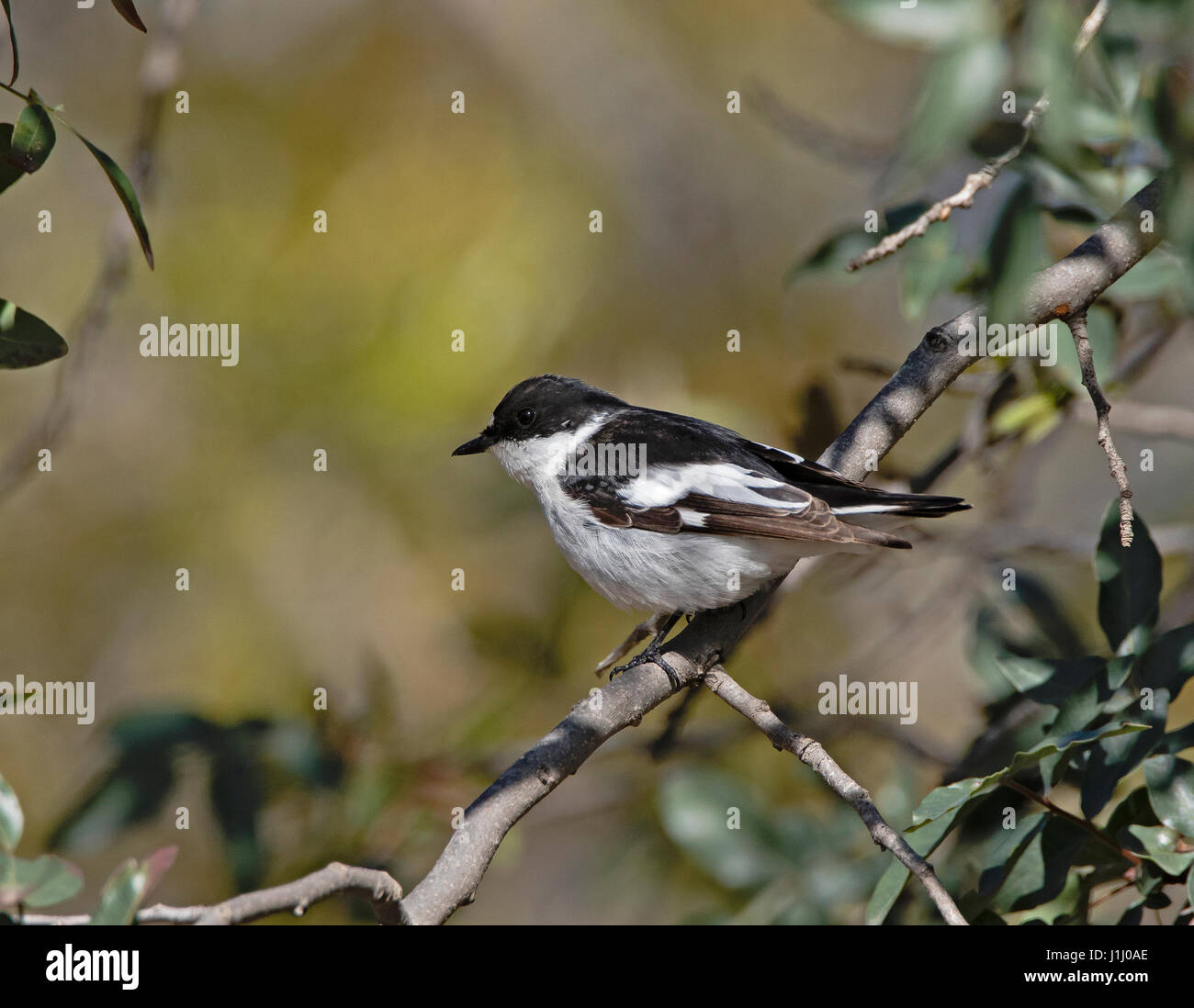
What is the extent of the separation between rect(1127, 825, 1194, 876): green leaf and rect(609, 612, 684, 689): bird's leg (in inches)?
44.8

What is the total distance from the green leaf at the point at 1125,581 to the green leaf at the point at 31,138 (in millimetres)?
2426

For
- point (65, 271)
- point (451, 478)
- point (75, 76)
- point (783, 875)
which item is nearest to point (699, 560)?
point (783, 875)

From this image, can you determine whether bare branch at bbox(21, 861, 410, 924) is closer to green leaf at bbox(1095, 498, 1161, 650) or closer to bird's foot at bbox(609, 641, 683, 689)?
bird's foot at bbox(609, 641, 683, 689)

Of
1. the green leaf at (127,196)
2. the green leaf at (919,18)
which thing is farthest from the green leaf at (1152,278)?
the green leaf at (127,196)

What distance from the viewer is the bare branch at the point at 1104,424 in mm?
2113

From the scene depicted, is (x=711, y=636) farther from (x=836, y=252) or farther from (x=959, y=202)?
(x=959, y=202)

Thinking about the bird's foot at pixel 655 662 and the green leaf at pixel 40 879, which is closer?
the green leaf at pixel 40 879

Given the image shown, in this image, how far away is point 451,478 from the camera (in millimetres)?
Result: 5137

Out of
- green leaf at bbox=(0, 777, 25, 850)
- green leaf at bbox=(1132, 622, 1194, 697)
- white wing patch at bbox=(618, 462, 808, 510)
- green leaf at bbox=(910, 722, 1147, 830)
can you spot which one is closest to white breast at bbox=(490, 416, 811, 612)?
white wing patch at bbox=(618, 462, 808, 510)

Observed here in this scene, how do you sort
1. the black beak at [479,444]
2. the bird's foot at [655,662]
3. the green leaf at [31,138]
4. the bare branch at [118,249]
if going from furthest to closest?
1. the bare branch at [118,249]
2. the black beak at [479,444]
3. the bird's foot at [655,662]
4. the green leaf at [31,138]

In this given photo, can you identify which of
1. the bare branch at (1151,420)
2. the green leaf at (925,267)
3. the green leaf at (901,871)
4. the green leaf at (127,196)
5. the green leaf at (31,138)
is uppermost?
the green leaf at (925,267)

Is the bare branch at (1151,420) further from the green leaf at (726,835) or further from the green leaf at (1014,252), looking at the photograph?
the green leaf at (726,835)

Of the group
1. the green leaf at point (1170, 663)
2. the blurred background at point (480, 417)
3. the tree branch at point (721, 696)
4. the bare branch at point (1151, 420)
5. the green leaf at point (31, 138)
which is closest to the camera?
the tree branch at point (721, 696)

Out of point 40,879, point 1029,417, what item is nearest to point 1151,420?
point 1029,417
